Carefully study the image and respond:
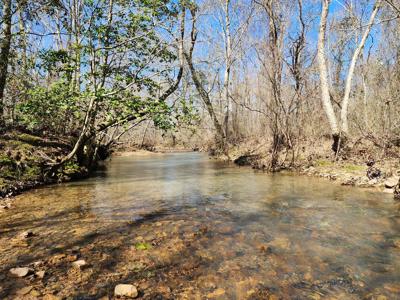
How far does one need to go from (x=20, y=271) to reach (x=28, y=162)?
23.8ft

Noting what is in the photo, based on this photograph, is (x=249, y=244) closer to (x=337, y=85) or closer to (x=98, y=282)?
(x=98, y=282)

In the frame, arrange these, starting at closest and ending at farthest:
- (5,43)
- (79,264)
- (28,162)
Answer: (79,264)
(28,162)
(5,43)

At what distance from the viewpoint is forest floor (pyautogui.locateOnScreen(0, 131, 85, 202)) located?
8.63m

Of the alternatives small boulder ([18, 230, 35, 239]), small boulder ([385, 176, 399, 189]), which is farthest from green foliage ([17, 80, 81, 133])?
small boulder ([385, 176, 399, 189])

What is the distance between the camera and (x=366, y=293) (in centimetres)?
308

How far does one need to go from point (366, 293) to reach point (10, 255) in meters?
4.33

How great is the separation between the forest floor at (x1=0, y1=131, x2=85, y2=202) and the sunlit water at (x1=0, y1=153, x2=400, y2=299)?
1085 mm

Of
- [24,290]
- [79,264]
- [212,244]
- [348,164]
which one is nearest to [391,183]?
[348,164]

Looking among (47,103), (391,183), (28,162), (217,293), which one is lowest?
(217,293)

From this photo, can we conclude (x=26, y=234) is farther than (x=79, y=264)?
Yes

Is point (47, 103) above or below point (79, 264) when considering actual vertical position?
above

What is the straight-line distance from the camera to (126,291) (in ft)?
9.78

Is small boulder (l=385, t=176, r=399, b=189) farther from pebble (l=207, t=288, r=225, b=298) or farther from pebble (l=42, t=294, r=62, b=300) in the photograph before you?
pebble (l=42, t=294, r=62, b=300)

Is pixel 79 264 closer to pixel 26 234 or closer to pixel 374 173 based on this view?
pixel 26 234
